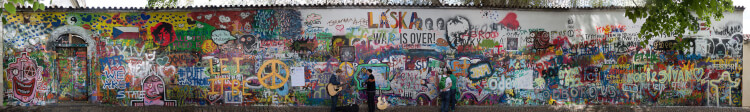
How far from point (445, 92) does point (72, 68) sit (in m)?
7.05

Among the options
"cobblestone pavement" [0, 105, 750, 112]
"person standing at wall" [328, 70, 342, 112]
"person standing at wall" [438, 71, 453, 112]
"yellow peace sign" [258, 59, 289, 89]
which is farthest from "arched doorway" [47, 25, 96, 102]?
"person standing at wall" [438, 71, 453, 112]

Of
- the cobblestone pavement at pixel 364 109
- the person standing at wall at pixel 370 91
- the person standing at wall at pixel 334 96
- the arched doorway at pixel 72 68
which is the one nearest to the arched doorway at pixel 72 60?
the arched doorway at pixel 72 68

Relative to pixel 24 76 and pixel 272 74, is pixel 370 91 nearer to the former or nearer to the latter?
pixel 272 74

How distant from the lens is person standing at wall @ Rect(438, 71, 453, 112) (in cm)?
948

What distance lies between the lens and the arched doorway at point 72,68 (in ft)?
31.9

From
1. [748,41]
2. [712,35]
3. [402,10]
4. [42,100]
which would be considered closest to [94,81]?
[42,100]

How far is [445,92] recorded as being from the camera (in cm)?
954

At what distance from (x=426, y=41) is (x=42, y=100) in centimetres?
734

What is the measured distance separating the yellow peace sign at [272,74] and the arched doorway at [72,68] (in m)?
3.28

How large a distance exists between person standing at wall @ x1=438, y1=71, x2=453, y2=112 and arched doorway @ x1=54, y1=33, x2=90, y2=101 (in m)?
6.67

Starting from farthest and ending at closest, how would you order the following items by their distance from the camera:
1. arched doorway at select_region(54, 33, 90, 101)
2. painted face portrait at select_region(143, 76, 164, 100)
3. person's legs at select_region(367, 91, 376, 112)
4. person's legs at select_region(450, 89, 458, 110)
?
painted face portrait at select_region(143, 76, 164, 100) < arched doorway at select_region(54, 33, 90, 101) < person's legs at select_region(450, 89, 458, 110) < person's legs at select_region(367, 91, 376, 112)

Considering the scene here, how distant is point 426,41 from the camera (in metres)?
9.89

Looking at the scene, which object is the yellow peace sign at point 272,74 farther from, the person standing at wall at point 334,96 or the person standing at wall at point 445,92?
the person standing at wall at point 445,92

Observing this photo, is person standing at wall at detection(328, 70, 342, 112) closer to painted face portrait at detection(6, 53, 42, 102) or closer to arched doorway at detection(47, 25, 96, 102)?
arched doorway at detection(47, 25, 96, 102)
